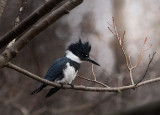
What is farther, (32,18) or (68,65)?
(68,65)

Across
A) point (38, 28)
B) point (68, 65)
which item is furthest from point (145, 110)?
point (38, 28)

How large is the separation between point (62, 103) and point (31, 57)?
1337 mm

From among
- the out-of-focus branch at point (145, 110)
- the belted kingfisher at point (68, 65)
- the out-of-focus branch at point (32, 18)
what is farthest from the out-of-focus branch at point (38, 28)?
the out-of-focus branch at point (145, 110)

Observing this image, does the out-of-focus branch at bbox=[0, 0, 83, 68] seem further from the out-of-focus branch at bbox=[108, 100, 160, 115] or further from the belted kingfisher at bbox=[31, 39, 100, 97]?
the out-of-focus branch at bbox=[108, 100, 160, 115]

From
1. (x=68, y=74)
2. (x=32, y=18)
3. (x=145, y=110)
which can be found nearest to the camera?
(x=32, y=18)

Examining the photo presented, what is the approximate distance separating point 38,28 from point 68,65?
176 centimetres

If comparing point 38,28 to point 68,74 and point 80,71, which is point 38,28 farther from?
point 80,71

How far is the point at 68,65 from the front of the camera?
A: 3.31 m

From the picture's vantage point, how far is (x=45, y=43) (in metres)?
7.64

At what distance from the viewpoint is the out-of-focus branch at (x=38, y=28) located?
155cm

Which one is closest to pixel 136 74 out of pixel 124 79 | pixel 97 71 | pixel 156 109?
pixel 124 79

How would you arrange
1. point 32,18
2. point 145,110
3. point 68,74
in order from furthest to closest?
point 145,110 → point 68,74 → point 32,18

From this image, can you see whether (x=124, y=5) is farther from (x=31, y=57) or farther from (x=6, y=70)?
(x=6, y=70)

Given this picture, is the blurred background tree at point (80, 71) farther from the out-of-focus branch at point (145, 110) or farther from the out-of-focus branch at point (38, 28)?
the out-of-focus branch at point (38, 28)
